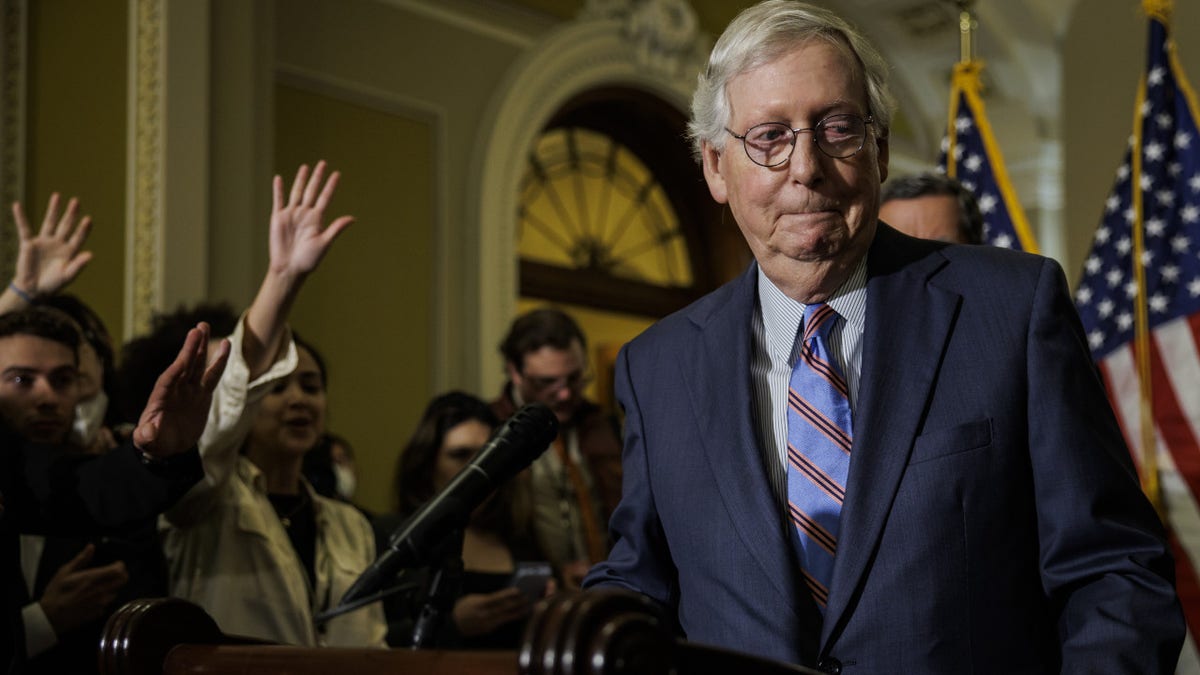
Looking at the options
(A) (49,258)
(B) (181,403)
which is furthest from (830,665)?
(A) (49,258)

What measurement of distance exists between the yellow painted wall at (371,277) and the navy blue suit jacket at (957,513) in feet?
14.7

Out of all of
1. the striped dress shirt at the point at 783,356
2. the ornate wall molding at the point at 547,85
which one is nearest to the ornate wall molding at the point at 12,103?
the ornate wall molding at the point at 547,85

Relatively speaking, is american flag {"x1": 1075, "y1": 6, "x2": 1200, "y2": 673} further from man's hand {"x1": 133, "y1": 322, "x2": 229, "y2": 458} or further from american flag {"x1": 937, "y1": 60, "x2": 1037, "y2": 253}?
man's hand {"x1": 133, "y1": 322, "x2": 229, "y2": 458}

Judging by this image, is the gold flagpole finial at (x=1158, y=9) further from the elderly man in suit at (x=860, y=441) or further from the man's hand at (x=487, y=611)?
the elderly man in suit at (x=860, y=441)

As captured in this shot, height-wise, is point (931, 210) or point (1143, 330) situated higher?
point (931, 210)

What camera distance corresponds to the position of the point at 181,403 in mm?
1949

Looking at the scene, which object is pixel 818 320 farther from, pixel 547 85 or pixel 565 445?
pixel 547 85

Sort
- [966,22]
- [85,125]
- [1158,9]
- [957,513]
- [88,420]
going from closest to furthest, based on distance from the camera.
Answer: [957,513] < [88,420] < [966,22] < [1158,9] < [85,125]

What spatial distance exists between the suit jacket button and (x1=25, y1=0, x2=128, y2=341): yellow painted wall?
361 cm

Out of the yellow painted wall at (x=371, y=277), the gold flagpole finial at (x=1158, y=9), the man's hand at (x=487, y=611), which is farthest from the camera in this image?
the yellow painted wall at (x=371, y=277)

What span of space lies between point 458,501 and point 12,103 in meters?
3.31

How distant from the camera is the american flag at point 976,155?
3910 mm

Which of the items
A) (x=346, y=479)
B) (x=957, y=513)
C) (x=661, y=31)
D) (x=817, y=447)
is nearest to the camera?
(x=957, y=513)

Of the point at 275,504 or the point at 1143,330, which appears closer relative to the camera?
the point at 275,504
